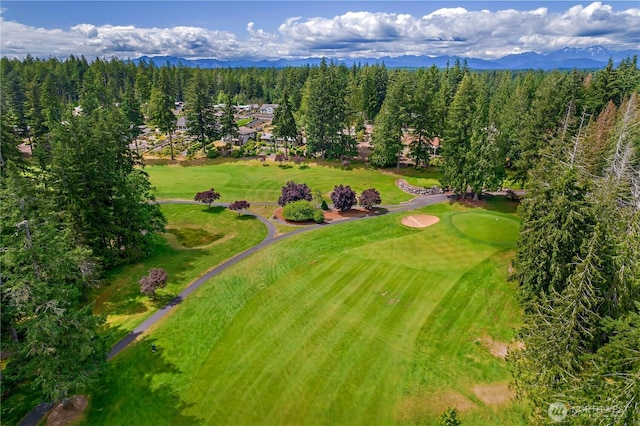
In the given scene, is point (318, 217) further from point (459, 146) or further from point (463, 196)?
point (459, 146)

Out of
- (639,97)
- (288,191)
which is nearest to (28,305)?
(288,191)

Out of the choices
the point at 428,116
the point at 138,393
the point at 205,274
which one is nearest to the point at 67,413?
the point at 138,393

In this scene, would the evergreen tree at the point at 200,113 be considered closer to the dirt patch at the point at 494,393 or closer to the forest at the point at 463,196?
the forest at the point at 463,196

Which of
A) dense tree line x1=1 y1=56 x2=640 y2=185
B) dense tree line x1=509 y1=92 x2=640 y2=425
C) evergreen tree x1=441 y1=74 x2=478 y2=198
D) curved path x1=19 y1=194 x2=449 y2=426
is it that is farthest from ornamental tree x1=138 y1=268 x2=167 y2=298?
evergreen tree x1=441 y1=74 x2=478 y2=198

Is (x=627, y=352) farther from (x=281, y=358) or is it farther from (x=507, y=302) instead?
(x=281, y=358)

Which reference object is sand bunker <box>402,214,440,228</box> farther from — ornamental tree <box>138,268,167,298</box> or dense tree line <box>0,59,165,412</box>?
dense tree line <box>0,59,165,412</box>

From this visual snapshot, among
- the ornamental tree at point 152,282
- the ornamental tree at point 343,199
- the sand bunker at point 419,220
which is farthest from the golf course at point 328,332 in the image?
the ornamental tree at point 343,199
